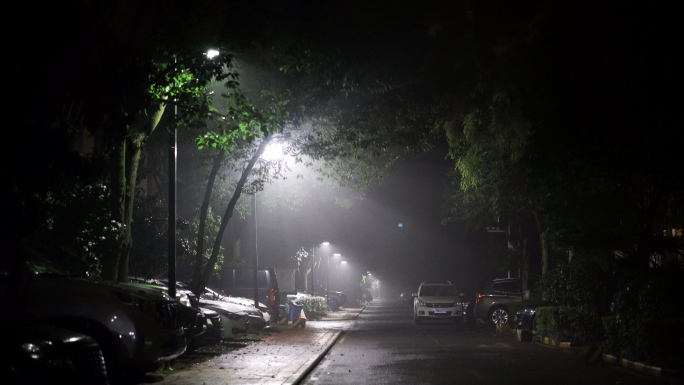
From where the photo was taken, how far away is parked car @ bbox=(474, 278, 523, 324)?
29000 mm

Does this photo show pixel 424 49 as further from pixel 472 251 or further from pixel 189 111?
pixel 472 251

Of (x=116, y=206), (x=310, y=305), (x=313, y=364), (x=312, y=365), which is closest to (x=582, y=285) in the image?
(x=313, y=364)

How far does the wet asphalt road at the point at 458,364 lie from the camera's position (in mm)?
12547

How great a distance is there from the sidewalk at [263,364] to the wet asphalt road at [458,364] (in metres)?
0.33

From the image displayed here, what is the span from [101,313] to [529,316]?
16765 mm

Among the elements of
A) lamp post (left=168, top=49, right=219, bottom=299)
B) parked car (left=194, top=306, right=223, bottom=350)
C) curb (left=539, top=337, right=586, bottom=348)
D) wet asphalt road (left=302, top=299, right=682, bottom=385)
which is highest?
lamp post (left=168, top=49, right=219, bottom=299)

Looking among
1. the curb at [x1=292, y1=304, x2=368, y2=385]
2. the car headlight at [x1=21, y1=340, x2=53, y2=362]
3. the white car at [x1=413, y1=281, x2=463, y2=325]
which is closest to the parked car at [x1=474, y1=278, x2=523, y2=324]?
the white car at [x1=413, y1=281, x2=463, y2=325]

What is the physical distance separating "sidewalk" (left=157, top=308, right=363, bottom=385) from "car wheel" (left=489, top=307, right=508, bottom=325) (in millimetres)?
9164

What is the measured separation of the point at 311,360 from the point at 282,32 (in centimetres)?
676

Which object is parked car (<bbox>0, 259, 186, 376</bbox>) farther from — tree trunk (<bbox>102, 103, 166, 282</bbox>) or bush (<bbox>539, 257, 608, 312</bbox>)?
bush (<bbox>539, 257, 608, 312</bbox>)

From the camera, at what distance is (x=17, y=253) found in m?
9.07

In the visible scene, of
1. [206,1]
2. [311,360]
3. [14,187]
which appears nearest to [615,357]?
[311,360]

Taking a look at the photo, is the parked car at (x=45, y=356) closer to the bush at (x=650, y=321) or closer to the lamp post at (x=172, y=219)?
the lamp post at (x=172, y=219)

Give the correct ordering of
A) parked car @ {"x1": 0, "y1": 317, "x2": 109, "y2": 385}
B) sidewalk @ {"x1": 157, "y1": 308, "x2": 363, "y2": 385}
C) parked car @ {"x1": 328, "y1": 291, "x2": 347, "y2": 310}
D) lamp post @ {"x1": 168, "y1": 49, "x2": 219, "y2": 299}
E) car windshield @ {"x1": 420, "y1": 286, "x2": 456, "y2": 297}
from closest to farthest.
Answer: parked car @ {"x1": 0, "y1": 317, "x2": 109, "y2": 385} < sidewalk @ {"x1": 157, "y1": 308, "x2": 363, "y2": 385} < lamp post @ {"x1": 168, "y1": 49, "x2": 219, "y2": 299} < car windshield @ {"x1": 420, "y1": 286, "x2": 456, "y2": 297} < parked car @ {"x1": 328, "y1": 291, "x2": 347, "y2": 310}
